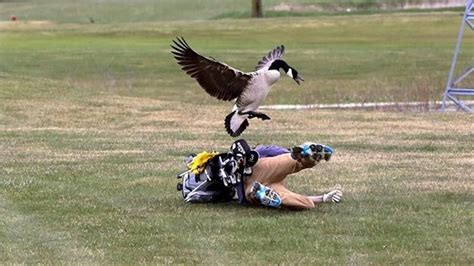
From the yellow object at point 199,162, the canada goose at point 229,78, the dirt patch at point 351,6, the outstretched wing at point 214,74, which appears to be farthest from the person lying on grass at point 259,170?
the dirt patch at point 351,6

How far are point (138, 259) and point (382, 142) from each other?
593 cm

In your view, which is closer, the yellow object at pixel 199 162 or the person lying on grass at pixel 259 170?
the person lying on grass at pixel 259 170

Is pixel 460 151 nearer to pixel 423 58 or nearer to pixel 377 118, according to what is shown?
pixel 377 118

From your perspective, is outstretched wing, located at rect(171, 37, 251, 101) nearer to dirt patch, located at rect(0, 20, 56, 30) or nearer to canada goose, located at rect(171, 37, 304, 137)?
canada goose, located at rect(171, 37, 304, 137)

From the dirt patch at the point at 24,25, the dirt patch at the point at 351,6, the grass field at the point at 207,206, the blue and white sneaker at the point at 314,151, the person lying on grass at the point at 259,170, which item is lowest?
the dirt patch at the point at 351,6

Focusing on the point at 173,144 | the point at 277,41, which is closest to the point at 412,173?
the point at 173,144

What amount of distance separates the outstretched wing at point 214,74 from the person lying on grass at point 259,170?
0.57m

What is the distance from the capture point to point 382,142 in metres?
12.0

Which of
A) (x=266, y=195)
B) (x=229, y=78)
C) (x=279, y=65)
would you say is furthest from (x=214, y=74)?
(x=266, y=195)

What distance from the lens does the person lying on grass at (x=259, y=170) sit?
7711 mm

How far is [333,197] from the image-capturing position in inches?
324

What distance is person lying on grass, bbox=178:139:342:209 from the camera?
7.71m

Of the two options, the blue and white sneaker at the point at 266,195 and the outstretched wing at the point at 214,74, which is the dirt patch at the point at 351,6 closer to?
the blue and white sneaker at the point at 266,195

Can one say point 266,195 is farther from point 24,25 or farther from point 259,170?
point 24,25
